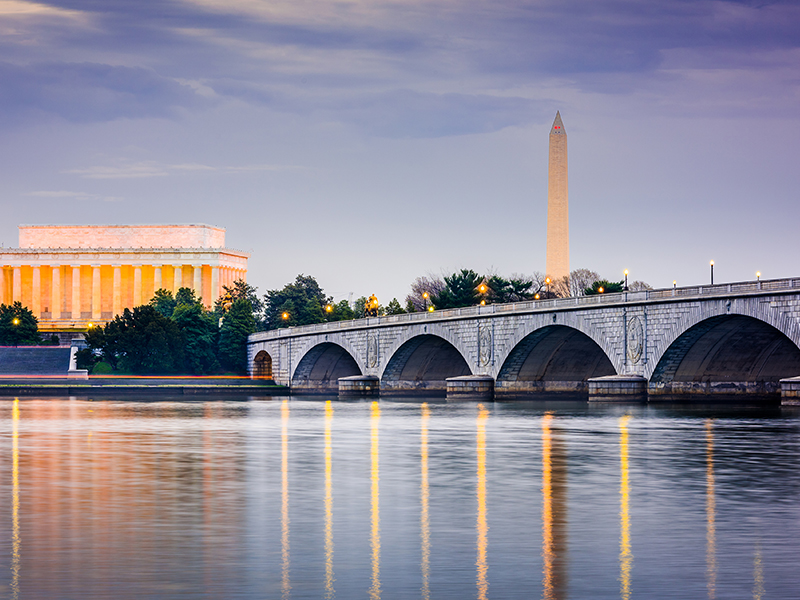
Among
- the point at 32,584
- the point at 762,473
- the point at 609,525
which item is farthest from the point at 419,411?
the point at 32,584

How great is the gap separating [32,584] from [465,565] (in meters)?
5.49

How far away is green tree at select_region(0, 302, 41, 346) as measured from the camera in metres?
142

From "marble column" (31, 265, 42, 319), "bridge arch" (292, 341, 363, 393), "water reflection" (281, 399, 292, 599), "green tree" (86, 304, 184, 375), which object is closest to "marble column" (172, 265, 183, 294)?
"marble column" (31, 265, 42, 319)

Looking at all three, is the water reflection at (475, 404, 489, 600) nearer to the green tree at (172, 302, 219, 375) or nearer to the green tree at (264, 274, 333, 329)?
the green tree at (172, 302, 219, 375)

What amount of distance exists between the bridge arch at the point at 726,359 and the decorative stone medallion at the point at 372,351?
35.4m

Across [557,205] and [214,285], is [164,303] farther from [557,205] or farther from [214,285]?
[557,205]

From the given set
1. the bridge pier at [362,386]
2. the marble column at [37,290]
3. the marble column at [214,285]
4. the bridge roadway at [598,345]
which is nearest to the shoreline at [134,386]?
the bridge roadway at [598,345]

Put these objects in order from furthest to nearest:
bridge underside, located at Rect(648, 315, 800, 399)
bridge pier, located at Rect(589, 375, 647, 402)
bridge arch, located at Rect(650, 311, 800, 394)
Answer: bridge pier, located at Rect(589, 375, 647, 402)
bridge underside, located at Rect(648, 315, 800, 399)
bridge arch, located at Rect(650, 311, 800, 394)

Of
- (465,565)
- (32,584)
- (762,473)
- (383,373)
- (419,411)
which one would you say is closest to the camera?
(32,584)

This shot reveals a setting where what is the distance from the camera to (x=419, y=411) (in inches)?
2557

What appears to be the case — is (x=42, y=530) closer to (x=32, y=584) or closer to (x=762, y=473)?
(x=32, y=584)

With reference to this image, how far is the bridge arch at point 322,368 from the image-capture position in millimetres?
112062

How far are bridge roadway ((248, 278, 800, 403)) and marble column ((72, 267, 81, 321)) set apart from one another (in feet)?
270

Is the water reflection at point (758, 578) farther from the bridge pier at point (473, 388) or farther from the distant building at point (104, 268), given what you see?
the distant building at point (104, 268)
